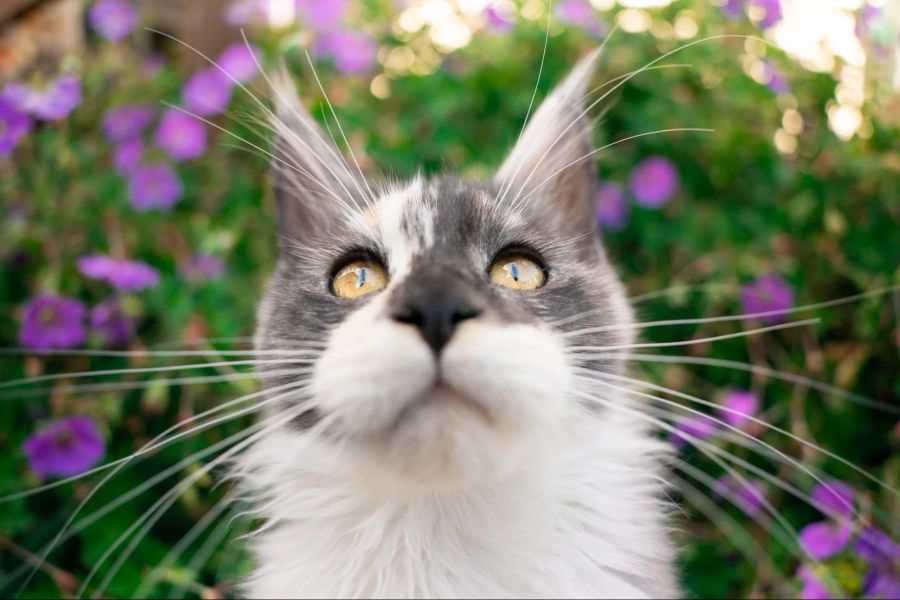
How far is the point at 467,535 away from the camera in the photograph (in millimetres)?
943

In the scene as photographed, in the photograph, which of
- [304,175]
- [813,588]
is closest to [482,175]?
[304,175]

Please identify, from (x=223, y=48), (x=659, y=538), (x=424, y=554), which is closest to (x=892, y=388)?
(x=659, y=538)

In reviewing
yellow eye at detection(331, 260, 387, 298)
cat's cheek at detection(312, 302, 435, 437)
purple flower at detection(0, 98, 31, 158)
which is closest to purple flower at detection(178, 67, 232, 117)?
purple flower at detection(0, 98, 31, 158)

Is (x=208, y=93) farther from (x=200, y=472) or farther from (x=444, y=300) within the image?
(x=444, y=300)

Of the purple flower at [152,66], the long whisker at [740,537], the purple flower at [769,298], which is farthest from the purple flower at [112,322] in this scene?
the purple flower at [769,298]

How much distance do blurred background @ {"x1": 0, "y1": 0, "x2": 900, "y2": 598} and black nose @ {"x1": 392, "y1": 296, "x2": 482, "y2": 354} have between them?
92 cm

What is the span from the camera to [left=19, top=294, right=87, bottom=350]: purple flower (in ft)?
5.34

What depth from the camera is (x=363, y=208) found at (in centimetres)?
113

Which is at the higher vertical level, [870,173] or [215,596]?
[870,173]

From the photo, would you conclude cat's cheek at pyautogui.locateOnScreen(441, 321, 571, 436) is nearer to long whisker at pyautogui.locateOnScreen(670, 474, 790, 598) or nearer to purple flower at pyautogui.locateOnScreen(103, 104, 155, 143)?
long whisker at pyautogui.locateOnScreen(670, 474, 790, 598)

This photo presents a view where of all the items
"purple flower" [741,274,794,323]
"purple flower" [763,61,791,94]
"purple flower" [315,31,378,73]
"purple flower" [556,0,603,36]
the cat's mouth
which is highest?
"purple flower" [556,0,603,36]

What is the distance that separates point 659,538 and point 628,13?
150 centimetres

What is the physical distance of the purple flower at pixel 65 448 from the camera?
1.51m

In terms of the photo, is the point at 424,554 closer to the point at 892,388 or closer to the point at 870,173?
the point at 892,388
